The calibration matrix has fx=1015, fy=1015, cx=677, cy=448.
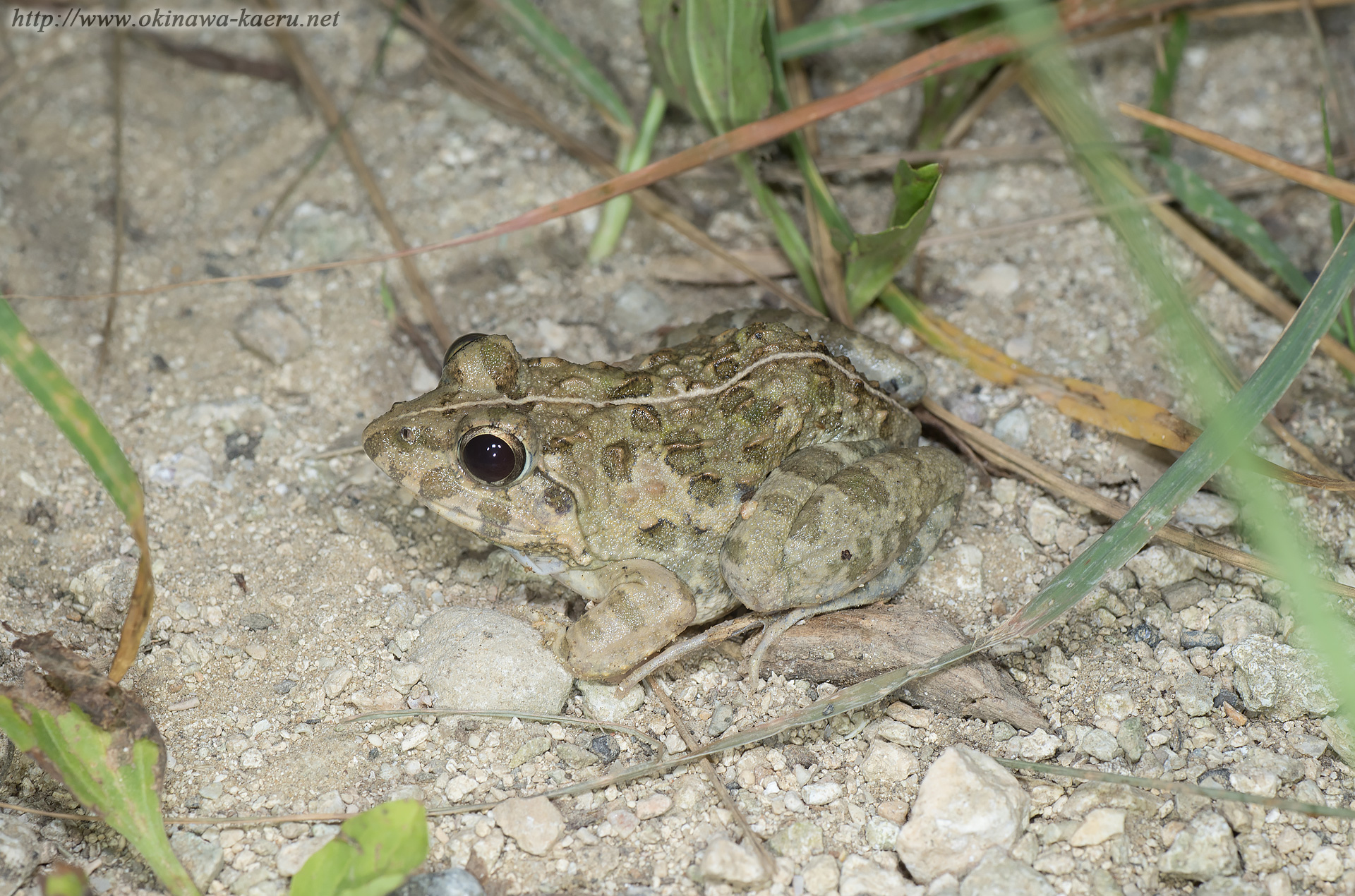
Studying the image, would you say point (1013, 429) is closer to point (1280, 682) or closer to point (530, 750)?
point (1280, 682)

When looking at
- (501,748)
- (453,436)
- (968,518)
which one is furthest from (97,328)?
(968,518)

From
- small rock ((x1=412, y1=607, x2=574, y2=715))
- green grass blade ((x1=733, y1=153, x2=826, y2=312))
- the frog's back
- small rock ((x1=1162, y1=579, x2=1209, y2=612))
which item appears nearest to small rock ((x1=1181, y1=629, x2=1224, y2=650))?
small rock ((x1=1162, y1=579, x2=1209, y2=612))

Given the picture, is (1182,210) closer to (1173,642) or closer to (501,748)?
(1173,642)

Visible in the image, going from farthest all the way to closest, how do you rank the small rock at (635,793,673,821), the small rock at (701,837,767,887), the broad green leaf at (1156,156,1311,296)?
the broad green leaf at (1156,156,1311,296) → the small rock at (635,793,673,821) → the small rock at (701,837,767,887)

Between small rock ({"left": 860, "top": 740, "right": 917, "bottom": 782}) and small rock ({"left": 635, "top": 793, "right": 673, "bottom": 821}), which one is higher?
small rock ({"left": 860, "top": 740, "right": 917, "bottom": 782})

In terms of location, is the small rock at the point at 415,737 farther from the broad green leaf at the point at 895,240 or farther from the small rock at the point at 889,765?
the broad green leaf at the point at 895,240

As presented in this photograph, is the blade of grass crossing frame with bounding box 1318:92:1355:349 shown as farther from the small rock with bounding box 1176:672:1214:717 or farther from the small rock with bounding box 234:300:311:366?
the small rock with bounding box 234:300:311:366

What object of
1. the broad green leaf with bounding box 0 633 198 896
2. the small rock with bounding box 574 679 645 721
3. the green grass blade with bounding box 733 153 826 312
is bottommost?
the broad green leaf with bounding box 0 633 198 896
